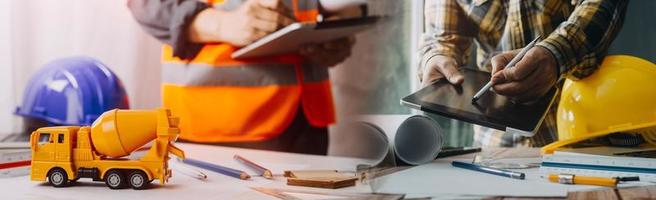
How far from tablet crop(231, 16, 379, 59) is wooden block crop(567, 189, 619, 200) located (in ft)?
0.71

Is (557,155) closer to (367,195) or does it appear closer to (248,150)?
(367,195)

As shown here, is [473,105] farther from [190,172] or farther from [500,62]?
[190,172]

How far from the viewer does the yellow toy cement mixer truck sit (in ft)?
1.71

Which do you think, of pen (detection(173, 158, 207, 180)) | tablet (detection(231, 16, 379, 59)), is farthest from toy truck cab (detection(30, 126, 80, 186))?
tablet (detection(231, 16, 379, 59))

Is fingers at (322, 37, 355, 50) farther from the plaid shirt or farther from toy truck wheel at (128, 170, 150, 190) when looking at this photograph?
toy truck wheel at (128, 170, 150, 190)

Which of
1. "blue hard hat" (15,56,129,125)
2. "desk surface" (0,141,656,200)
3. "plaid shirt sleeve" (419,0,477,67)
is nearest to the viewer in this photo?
"desk surface" (0,141,656,200)

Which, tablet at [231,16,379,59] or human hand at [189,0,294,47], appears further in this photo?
human hand at [189,0,294,47]

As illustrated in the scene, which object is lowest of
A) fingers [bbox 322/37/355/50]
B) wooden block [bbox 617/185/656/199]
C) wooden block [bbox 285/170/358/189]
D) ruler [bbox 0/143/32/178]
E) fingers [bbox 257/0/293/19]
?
wooden block [bbox 617/185/656/199]

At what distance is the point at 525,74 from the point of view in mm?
618

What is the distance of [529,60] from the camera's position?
0.62 m

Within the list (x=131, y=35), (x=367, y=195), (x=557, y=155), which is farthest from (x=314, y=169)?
(x=131, y=35)

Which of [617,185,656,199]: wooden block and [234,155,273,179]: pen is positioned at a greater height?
[234,155,273,179]: pen

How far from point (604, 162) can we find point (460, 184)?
0.15m

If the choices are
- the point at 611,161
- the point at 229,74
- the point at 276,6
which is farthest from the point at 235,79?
the point at 611,161
